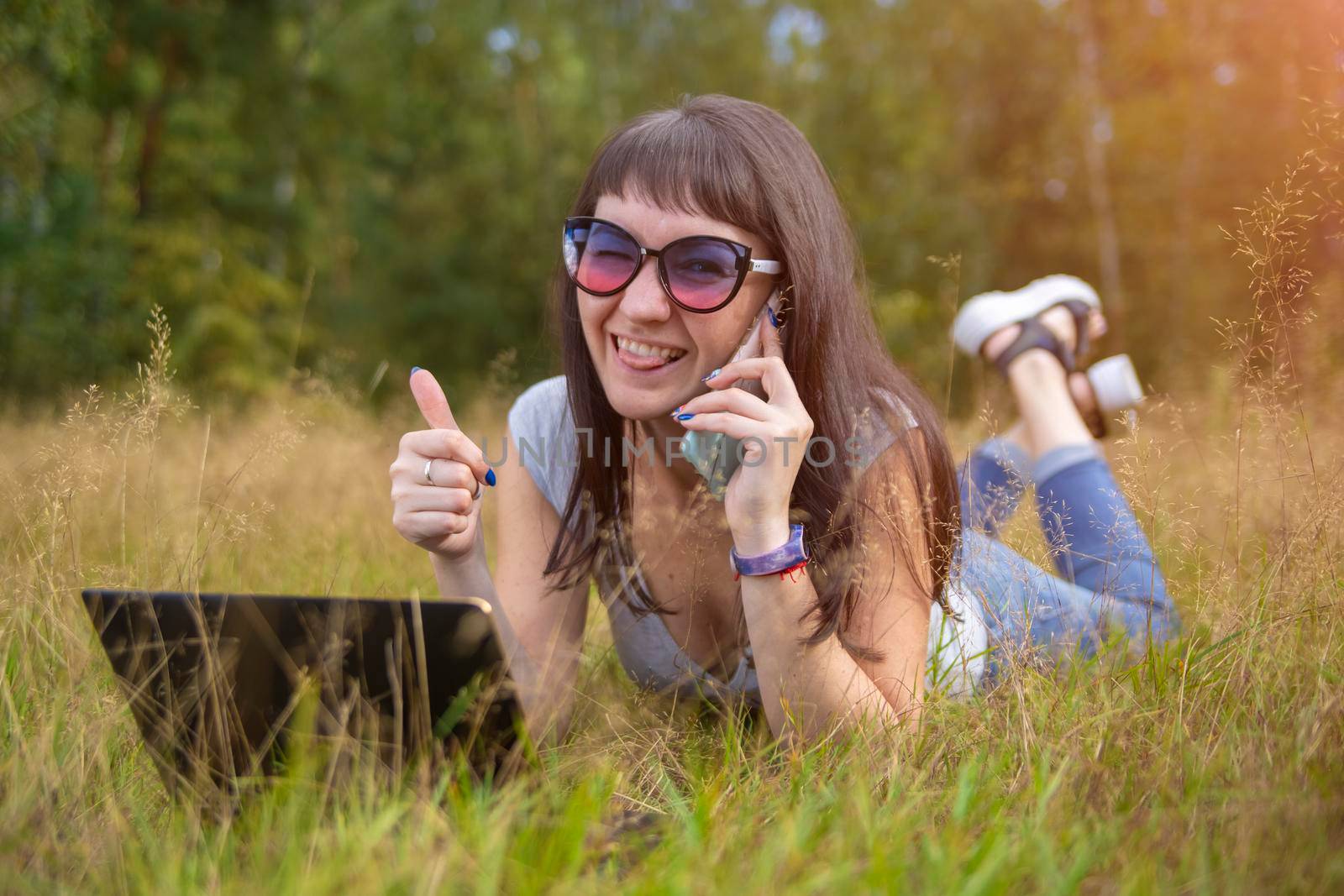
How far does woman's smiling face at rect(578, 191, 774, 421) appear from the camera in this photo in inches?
83.2

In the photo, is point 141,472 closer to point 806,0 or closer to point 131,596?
point 131,596

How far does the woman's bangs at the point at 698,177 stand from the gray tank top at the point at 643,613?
1.74 feet

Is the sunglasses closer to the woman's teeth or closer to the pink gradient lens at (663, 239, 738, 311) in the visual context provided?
the pink gradient lens at (663, 239, 738, 311)

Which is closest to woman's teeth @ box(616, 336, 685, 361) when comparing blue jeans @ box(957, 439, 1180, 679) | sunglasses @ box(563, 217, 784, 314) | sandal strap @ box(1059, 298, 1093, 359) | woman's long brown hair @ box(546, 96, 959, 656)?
sunglasses @ box(563, 217, 784, 314)

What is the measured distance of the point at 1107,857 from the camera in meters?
1.32

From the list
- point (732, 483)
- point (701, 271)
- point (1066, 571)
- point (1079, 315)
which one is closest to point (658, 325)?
point (701, 271)

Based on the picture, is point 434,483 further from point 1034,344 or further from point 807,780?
point 1034,344

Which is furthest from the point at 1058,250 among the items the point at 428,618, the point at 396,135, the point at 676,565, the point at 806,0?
the point at 428,618

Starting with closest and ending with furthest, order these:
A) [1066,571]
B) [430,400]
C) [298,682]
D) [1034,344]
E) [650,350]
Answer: [298,682] → [430,400] → [650,350] → [1066,571] → [1034,344]

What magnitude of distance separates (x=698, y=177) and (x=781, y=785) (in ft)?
4.02

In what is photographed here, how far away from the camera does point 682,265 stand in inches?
81.7

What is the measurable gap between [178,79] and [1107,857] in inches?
511

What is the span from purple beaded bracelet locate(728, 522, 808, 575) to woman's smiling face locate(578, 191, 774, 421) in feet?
1.59

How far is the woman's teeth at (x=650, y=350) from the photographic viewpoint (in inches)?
85.9
